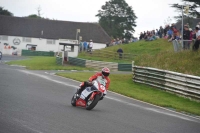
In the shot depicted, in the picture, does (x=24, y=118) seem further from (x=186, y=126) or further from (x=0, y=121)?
(x=186, y=126)

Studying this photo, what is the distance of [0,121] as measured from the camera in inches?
393

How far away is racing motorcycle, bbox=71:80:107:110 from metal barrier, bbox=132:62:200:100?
24.3 ft

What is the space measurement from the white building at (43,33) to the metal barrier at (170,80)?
2534 inches

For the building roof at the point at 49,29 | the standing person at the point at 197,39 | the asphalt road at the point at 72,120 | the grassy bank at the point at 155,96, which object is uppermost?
the building roof at the point at 49,29

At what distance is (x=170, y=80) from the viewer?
945 inches

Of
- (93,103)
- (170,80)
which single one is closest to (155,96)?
(170,80)

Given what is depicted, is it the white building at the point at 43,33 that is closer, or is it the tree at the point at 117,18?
the white building at the point at 43,33

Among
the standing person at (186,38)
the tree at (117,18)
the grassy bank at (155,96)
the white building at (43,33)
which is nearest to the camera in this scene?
the grassy bank at (155,96)

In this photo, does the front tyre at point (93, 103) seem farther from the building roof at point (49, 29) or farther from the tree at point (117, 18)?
the tree at point (117, 18)

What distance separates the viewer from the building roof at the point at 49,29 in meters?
93.9

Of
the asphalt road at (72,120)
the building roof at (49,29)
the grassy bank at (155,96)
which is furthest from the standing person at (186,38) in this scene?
the building roof at (49,29)

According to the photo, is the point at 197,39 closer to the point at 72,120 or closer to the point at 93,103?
the point at 93,103

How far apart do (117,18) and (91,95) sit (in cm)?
10003

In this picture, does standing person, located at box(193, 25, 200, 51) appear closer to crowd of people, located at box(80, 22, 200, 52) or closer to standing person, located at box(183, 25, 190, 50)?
crowd of people, located at box(80, 22, 200, 52)
